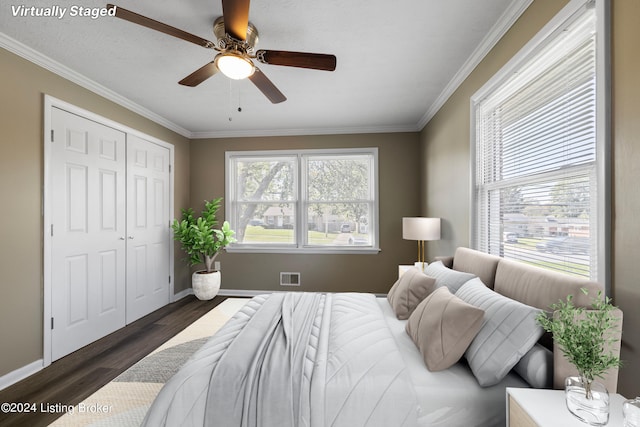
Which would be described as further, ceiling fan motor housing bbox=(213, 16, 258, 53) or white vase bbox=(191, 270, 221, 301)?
white vase bbox=(191, 270, 221, 301)

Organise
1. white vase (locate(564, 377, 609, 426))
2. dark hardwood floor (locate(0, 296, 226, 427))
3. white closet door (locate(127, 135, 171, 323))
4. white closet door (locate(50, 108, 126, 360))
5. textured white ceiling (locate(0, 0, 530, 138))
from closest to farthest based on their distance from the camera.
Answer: white vase (locate(564, 377, 609, 426)) < textured white ceiling (locate(0, 0, 530, 138)) < dark hardwood floor (locate(0, 296, 226, 427)) < white closet door (locate(50, 108, 126, 360)) < white closet door (locate(127, 135, 171, 323))

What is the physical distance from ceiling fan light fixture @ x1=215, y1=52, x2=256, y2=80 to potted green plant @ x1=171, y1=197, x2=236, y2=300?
2646mm

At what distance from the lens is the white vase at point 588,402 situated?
37.0 inches

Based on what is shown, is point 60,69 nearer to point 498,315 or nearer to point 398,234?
point 498,315

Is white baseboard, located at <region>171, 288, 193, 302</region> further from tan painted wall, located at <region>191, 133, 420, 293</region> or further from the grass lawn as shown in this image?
the grass lawn

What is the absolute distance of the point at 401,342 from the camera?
5.56ft

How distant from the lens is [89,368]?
96.5 inches

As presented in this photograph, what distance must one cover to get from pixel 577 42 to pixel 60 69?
152 inches

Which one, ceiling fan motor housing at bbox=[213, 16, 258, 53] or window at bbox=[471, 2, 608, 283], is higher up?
ceiling fan motor housing at bbox=[213, 16, 258, 53]

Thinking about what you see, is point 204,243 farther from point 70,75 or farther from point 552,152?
point 552,152

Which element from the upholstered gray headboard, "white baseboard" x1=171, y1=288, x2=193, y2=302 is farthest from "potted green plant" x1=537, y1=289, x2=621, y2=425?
"white baseboard" x1=171, y1=288, x2=193, y2=302

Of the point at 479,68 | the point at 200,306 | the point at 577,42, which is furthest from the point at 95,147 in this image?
the point at 577,42

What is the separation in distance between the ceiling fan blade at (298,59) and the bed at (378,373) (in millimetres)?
1644

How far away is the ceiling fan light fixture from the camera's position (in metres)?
1.80
